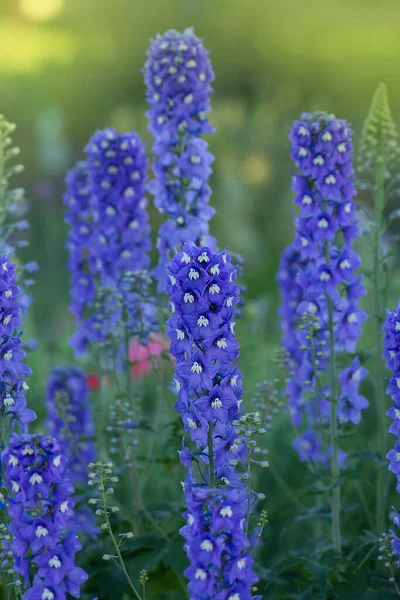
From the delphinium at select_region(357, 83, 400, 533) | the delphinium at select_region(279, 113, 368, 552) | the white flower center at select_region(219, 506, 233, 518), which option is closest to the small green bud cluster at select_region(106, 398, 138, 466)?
the delphinium at select_region(279, 113, 368, 552)

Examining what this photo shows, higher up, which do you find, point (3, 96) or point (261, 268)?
point (3, 96)

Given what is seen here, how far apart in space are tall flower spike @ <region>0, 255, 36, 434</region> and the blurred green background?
32.1 feet

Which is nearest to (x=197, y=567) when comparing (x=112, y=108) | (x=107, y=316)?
(x=107, y=316)

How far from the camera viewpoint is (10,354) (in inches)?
133

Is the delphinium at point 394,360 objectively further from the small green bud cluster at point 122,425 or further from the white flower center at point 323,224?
the small green bud cluster at point 122,425

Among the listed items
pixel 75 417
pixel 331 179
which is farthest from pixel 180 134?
pixel 75 417

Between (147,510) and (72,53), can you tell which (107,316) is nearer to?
(147,510)

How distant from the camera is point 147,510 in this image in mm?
4766

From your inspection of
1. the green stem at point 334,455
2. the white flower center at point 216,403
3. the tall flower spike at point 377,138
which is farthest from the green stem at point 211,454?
the tall flower spike at point 377,138

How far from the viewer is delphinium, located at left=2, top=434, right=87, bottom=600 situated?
2947mm

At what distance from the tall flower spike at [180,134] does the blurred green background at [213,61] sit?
8.26 meters

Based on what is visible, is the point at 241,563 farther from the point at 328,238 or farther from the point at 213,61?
the point at 213,61

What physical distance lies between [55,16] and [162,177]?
11.9m

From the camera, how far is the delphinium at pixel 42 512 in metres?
2.95
